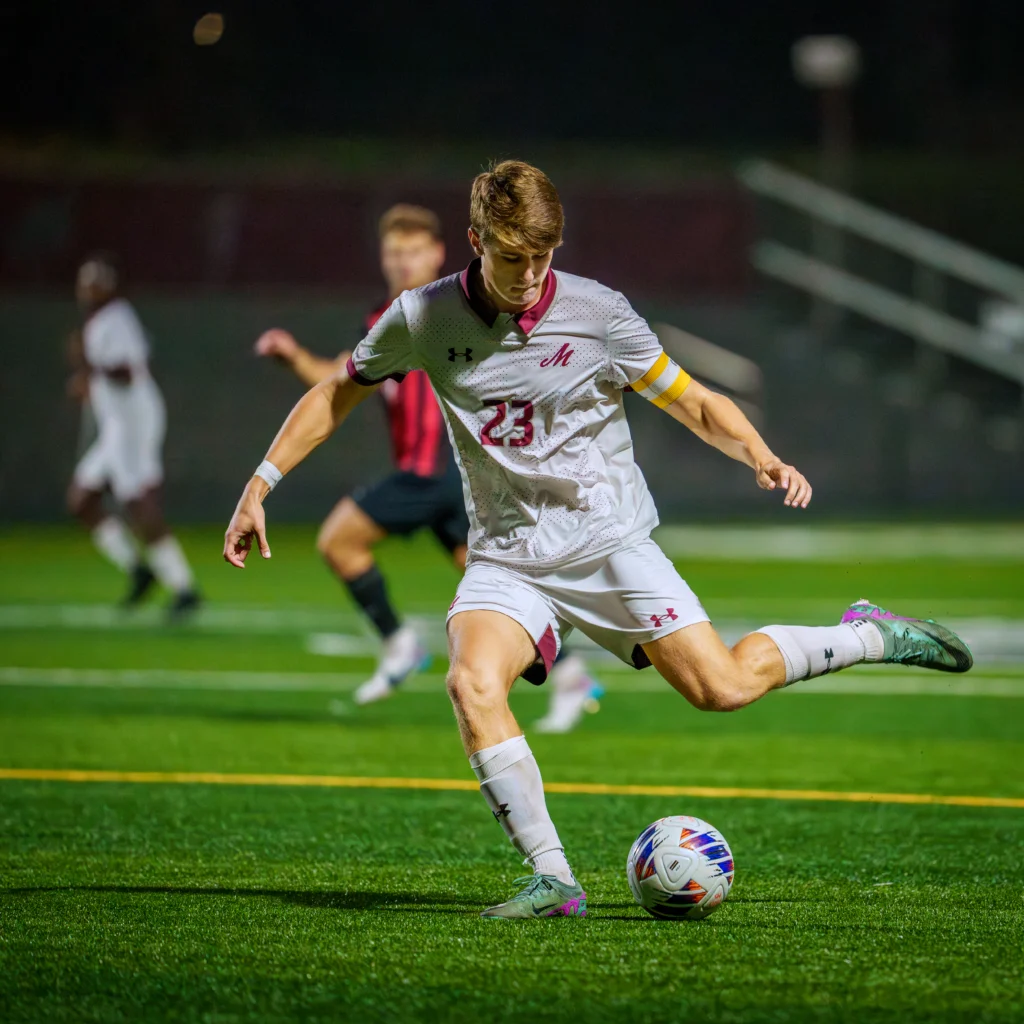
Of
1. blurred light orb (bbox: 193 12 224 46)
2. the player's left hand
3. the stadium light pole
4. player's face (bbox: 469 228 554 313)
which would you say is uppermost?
blurred light orb (bbox: 193 12 224 46)

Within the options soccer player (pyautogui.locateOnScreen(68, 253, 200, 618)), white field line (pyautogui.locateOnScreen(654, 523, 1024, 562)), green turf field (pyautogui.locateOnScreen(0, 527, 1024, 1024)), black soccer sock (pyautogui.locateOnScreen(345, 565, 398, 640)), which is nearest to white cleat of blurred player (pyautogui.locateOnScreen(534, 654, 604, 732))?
green turf field (pyautogui.locateOnScreen(0, 527, 1024, 1024))

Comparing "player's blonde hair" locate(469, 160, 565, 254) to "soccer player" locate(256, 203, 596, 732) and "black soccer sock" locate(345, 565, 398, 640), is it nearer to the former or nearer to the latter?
"soccer player" locate(256, 203, 596, 732)

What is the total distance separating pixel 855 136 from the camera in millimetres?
29406

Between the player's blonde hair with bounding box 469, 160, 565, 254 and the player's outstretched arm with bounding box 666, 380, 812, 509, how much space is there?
73 centimetres

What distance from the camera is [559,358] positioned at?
17.3 feet

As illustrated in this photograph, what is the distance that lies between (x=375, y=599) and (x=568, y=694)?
114cm

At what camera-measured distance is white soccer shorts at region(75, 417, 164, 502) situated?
578 inches

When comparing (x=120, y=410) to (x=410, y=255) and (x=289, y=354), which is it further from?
(x=289, y=354)

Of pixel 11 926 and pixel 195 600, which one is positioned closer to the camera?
pixel 11 926

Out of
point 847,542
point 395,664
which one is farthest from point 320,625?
point 847,542

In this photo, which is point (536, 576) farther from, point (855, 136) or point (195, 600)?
point (855, 136)

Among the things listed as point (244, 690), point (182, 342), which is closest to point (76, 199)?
point (182, 342)

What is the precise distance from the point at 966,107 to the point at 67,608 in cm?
1913

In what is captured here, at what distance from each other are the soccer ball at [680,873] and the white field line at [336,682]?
18.7 feet
